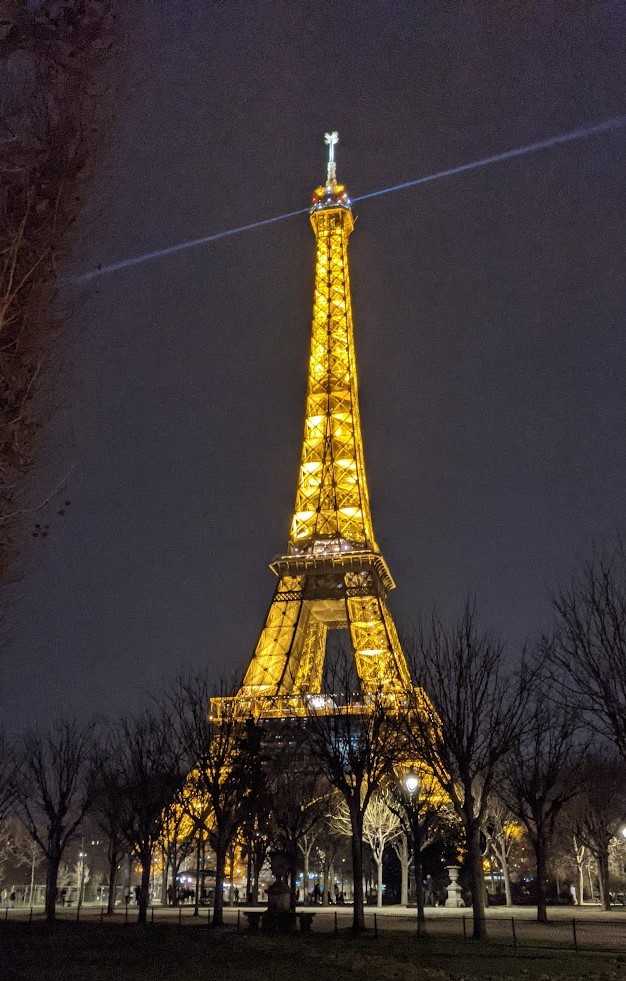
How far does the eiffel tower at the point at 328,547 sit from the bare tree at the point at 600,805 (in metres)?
11.7

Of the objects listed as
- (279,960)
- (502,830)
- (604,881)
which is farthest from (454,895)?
(279,960)

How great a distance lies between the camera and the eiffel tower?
53.7m

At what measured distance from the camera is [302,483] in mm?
64250

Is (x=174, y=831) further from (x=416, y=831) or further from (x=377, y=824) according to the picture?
(x=416, y=831)

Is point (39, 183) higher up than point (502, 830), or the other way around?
point (39, 183)

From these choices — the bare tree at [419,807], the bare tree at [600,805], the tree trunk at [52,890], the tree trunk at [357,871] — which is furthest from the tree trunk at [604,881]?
the tree trunk at [52,890]

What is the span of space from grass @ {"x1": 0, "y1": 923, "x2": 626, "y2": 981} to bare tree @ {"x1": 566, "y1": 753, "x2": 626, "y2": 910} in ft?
76.6

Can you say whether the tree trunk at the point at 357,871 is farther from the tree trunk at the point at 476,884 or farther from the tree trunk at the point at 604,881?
the tree trunk at the point at 604,881

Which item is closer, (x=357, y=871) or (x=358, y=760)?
(x=357, y=871)

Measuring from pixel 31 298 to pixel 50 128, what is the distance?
1825mm

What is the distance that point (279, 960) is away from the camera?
17.0m

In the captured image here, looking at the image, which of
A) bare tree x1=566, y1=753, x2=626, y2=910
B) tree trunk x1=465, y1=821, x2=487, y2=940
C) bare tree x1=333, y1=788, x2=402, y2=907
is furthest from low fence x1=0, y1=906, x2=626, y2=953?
bare tree x1=333, y1=788, x2=402, y2=907

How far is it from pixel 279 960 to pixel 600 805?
1284 inches

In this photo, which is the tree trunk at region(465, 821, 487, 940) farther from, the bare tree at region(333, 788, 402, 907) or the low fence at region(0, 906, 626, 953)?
the bare tree at region(333, 788, 402, 907)
